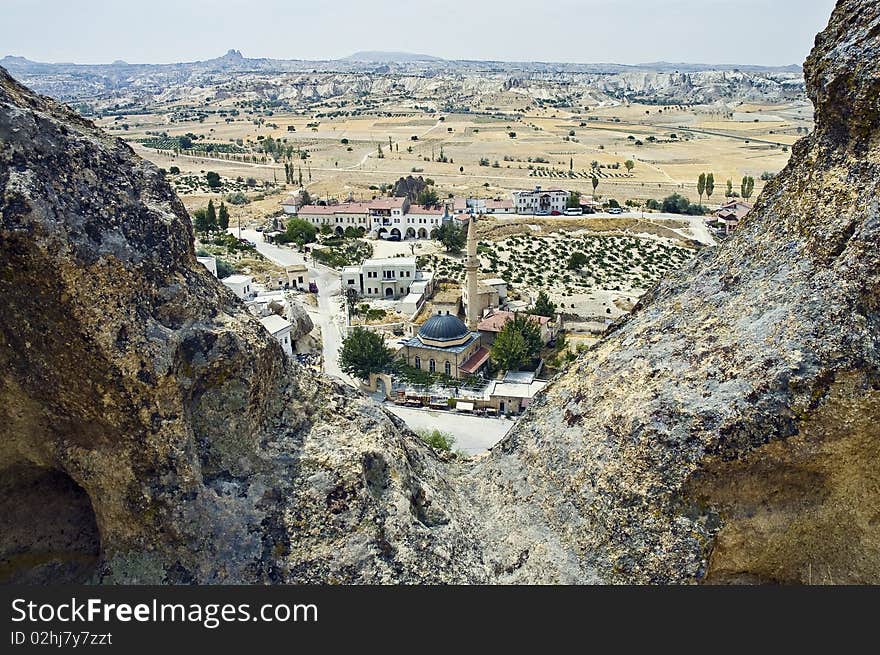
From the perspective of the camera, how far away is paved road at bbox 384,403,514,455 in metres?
36.8

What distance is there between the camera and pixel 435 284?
65250mm

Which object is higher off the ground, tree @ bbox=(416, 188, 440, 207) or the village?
tree @ bbox=(416, 188, 440, 207)

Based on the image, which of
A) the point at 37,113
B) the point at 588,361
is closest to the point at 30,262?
the point at 37,113

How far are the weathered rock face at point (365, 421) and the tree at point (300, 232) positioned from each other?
72464mm

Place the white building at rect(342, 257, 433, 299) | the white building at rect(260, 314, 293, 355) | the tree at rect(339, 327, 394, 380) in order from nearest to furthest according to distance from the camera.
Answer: the tree at rect(339, 327, 394, 380)
the white building at rect(260, 314, 293, 355)
the white building at rect(342, 257, 433, 299)

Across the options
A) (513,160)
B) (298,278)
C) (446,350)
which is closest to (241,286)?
(298,278)

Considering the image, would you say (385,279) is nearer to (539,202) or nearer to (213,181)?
(539,202)

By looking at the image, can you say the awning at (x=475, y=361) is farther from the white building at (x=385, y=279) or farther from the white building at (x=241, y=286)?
the white building at (x=385, y=279)

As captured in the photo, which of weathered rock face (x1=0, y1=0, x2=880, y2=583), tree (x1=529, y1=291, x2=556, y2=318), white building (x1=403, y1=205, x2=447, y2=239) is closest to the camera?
→ weathered rock face (x1=0, y1=0, x2=880, y2=583)

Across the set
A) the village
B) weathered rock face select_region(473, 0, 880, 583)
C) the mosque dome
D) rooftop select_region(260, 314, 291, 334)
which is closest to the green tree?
the village

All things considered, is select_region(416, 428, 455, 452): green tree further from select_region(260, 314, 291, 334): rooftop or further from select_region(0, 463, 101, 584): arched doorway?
select_region(0, 463, 101, 584): arched doorway

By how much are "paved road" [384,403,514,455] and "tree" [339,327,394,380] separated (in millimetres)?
2880

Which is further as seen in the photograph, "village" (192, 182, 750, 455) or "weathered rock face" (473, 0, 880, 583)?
"village" (192, 182, 750, 455)

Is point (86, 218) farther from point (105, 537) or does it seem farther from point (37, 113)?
point (105, 537)
